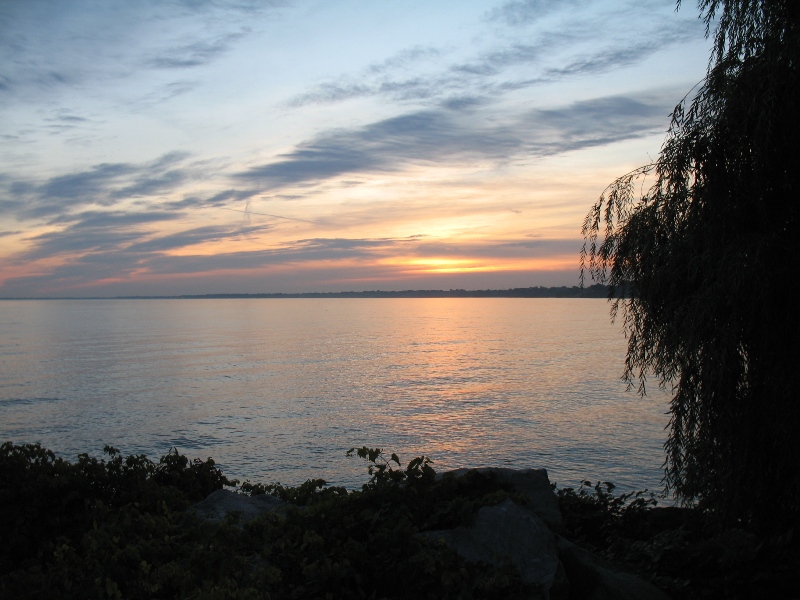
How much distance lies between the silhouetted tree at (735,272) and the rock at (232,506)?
578 cm

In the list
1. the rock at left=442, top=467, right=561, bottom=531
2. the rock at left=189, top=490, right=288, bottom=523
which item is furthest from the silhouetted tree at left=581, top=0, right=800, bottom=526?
the rock at left=189, top=490, right=288, bottom=523

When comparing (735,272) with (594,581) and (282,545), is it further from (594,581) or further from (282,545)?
(282,545)

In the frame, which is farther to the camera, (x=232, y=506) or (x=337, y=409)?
(x=337, y=409)

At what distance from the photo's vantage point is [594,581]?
554cm

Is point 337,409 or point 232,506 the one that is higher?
point 232,506

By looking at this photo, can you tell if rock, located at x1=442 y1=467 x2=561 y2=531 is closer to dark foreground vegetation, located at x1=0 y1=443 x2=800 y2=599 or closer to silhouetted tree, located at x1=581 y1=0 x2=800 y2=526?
dark foreground vegetation, located at x1=0 y1=443 x2=800 y2=599

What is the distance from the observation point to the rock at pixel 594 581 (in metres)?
5.50

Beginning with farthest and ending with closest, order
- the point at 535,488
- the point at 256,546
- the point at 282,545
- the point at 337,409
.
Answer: the point at 337,409
the point at 535,488
the point at 256,546
the point at 282,545

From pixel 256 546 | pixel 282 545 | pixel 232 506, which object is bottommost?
pixel 232 506

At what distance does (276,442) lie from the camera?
22.9 metres

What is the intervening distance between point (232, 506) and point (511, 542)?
10.7 ft

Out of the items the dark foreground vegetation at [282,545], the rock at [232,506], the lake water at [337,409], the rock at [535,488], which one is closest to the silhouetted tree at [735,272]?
the dark foreground vegetation at [282,545]

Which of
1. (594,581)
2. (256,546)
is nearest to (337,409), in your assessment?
(256,546)

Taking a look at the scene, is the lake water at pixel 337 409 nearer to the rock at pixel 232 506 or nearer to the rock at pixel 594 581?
the rock at pixel 232 506
